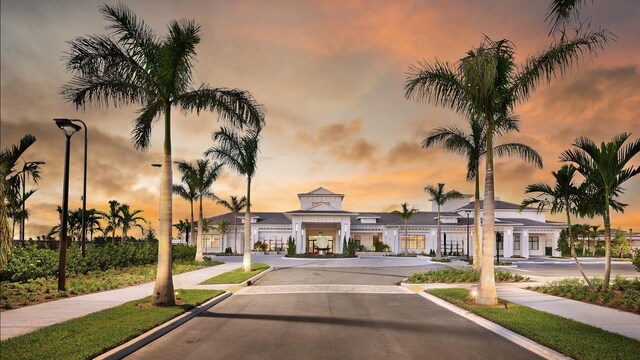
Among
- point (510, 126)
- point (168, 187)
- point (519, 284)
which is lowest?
point (519, 284)

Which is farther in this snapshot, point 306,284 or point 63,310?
point 306,284

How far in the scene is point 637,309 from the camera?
1282 centimetres

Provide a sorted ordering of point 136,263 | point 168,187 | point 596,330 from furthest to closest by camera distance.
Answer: point 136,263 → point 168,187 → point 596,330

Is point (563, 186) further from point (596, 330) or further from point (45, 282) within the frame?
point (45, 282)

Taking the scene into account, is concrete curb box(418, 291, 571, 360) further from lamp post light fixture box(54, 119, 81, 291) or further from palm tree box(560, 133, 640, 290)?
lamp post light fixture box(54, 119, 81, 291)

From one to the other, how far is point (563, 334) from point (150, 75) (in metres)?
13.2

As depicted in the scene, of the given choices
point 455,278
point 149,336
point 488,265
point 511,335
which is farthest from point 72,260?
point 511,335

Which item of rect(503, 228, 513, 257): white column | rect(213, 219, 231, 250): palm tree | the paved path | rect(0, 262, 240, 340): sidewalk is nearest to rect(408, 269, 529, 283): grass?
the paved path

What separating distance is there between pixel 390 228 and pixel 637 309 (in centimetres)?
5047

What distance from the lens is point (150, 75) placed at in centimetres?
1404

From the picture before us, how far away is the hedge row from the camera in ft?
55.9

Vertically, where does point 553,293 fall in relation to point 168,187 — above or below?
below

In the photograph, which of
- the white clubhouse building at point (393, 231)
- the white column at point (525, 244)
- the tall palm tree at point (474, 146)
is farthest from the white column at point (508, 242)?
the tall palm tree at point (474, 146)

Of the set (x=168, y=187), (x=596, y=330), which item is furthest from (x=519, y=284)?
(x=168, y=187)
